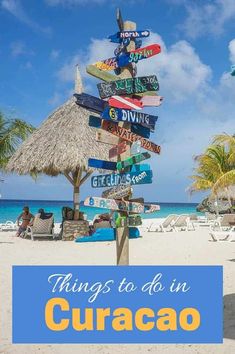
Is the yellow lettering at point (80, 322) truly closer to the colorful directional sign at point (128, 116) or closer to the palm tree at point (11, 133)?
the colorful directional sign at point (128, 116)

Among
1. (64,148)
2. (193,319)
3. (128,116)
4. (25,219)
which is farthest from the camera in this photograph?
(25,219)

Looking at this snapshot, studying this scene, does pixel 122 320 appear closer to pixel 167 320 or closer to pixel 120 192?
pixel 167 320

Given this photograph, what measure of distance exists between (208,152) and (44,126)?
15.4 m

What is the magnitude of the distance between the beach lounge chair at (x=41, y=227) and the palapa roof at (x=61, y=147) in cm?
160

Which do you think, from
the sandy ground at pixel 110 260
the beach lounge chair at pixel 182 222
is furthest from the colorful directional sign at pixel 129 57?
the beach lounge chair at pixel 182 222

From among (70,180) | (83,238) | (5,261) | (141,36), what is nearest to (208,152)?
(70,180)

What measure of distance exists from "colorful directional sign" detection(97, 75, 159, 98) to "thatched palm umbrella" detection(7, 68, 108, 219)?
9762 mm

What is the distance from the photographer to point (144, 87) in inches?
155

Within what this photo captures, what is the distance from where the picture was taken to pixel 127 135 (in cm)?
391

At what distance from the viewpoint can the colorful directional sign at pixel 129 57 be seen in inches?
155

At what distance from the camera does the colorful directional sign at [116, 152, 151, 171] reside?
3.78m

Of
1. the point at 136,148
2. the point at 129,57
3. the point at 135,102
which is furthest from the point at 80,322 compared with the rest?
the point at 129,57

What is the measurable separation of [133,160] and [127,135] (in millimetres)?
262

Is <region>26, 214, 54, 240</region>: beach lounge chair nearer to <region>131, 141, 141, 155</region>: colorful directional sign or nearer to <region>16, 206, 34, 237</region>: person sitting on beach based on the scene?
<region>16, 206, 34, 237</region>: person sitting on beach
